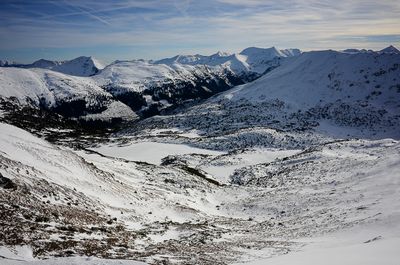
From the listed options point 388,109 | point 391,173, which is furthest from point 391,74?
point 391,173

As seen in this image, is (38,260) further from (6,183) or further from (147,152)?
(147,152)

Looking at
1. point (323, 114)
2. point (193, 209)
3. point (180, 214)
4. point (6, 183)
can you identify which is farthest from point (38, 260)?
point (323, 114)

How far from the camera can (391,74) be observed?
18600cm

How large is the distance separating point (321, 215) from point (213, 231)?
12021 millimetres

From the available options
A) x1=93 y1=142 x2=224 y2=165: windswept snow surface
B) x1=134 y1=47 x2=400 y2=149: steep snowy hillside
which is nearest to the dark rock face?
x1=93 y1=142 x2=224 y2=165: windswept snow surface

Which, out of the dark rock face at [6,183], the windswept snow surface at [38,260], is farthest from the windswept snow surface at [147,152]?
the windswept snow surface at [38,260]

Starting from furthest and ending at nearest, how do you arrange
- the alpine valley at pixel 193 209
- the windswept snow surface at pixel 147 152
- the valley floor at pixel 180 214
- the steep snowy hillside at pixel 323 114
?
the steep snowy hillside at pixel 323 114
the windswept snow surface at pixel 147 152
the alpine valley at pixel 193 209
the valley floor at pixel 180 214

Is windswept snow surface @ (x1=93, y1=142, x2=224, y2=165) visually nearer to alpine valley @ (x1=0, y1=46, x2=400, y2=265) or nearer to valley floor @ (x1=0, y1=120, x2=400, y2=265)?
alpine valley @ (x1=0, y1=46, x2=400, y2=265)

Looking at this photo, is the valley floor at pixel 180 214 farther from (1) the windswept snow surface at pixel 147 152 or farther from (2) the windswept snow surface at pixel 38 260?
(1) the windswept snow surface at pixel 147 152

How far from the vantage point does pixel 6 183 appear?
Result: 24.5 m

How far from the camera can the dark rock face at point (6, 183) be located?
2414 centimetres

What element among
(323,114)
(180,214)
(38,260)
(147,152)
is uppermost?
(38,260)

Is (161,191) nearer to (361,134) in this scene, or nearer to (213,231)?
(213,231)

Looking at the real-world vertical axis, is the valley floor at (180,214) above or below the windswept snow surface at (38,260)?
below
